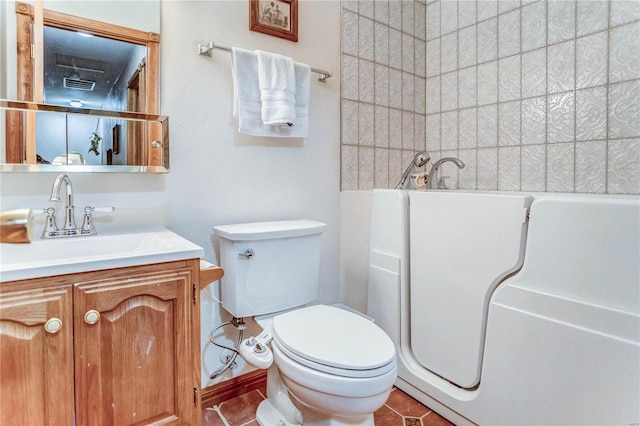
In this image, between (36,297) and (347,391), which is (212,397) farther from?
(36,297)

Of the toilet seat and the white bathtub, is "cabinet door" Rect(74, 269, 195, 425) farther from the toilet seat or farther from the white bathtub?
the white bathtub

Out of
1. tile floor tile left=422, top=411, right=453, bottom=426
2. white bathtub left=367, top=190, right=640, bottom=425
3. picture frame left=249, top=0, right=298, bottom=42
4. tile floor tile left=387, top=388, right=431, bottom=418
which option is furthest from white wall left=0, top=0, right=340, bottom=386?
tile floor tile left=422, top=411, right=453, bottom=426

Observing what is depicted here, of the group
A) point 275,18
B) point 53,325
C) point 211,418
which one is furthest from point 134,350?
point 275,18

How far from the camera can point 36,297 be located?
824mm

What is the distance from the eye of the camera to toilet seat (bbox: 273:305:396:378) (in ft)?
3.32

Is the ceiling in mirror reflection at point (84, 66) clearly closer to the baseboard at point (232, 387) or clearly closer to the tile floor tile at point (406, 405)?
the baseboard at point (232, 387)

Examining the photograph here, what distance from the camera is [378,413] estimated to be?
1.44 meters

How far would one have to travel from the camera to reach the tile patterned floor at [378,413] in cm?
138

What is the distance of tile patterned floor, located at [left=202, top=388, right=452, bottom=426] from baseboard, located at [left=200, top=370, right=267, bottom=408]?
0.07ft

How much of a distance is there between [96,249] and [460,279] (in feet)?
4.22

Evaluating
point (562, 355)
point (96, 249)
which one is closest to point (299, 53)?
point (96, 249)

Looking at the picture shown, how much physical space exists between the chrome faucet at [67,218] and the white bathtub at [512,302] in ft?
3.76

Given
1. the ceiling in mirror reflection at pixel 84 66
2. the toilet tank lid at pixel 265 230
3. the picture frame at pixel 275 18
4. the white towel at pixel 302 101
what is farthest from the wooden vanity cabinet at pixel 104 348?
the picture frame at pixel 275 18

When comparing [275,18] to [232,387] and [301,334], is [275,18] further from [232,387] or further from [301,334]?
[232,387]
